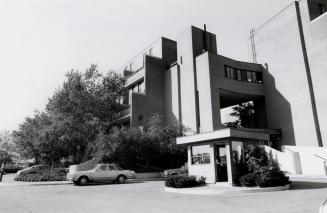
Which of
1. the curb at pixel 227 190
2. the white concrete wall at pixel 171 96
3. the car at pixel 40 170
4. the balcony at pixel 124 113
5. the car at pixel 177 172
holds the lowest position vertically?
the curb at pixel 227 190

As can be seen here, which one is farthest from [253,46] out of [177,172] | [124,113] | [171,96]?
[177,172]

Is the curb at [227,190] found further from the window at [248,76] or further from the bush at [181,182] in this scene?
the window at [248,76]

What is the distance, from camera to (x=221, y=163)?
62.6 feet

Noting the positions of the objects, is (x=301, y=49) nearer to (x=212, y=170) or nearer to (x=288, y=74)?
(x=288, y=74)

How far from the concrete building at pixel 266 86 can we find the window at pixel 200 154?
12.0m

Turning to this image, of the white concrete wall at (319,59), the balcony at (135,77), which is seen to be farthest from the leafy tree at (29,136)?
the white concrete wall at (319,59)

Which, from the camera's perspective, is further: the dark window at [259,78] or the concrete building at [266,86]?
the dark window at [259,78]

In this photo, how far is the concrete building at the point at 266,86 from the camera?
1310 inches

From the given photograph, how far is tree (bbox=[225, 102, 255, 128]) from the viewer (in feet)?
150

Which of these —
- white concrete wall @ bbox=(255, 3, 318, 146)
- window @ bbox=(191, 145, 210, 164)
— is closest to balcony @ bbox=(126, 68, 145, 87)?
white concrete wall @ bbox=(255, 3, 318, 146)

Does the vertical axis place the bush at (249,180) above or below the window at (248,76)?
below

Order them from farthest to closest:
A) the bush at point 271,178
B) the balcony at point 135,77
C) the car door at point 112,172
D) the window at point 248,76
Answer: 1. the balcony at point 135,77
2. the window at point 248,76
3. the car door at point 112,172
4. the bush at point 271,178

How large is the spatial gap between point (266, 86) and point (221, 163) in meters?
24.8

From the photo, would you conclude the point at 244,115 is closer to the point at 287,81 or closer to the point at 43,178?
the point at 287,81
